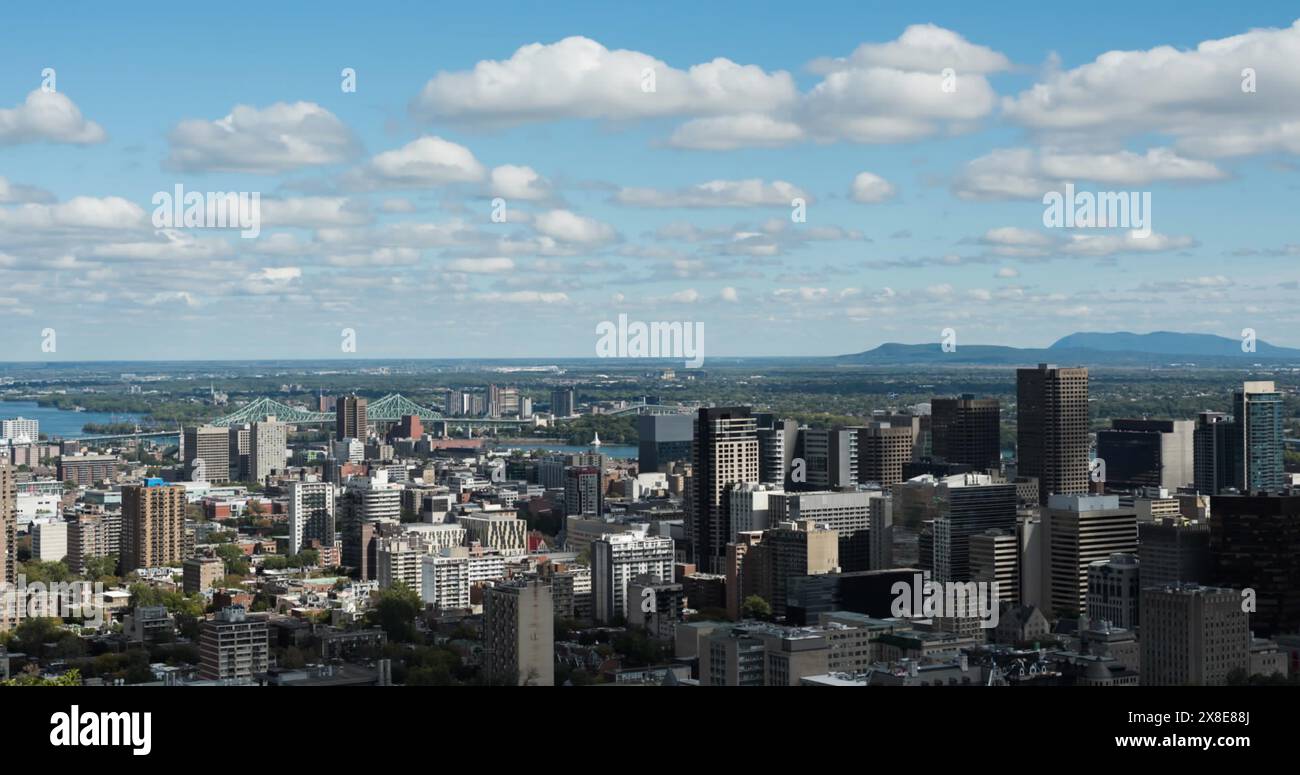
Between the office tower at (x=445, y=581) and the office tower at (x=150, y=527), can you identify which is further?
the office tower at (x=150, y=527)

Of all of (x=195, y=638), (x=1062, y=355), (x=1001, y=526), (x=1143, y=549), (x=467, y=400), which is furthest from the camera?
(x=467, y=400)

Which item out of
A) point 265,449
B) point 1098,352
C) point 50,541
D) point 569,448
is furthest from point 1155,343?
point 50,541

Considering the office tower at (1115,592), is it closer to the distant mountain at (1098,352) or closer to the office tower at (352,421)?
the distant mountain at (1098,352)

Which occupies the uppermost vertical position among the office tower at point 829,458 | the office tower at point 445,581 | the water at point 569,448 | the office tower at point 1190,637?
the office tower at point 829,458

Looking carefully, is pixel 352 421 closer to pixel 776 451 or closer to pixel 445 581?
pixel 776 451

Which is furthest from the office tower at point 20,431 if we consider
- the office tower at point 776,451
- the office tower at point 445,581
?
the office tower at point 445,581
